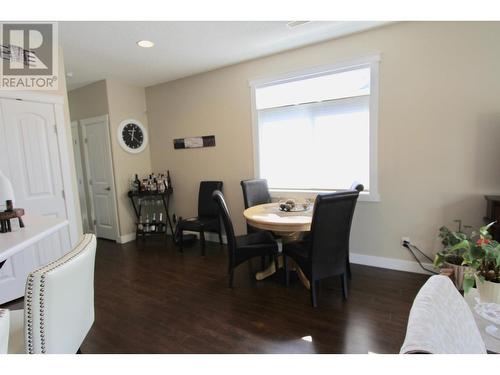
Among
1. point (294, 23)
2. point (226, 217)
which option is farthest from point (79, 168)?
point (294, 23)

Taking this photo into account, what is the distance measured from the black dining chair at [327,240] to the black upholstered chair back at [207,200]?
1.86 m

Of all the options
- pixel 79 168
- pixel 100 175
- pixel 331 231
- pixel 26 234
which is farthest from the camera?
pixel 79 168

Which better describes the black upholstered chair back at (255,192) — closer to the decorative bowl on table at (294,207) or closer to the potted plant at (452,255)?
the decorative bowl on table at (294,207)

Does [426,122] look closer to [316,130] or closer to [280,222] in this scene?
[316,130]

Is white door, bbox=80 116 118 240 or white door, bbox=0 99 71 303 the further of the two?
white door, bbox=80 116 118 240

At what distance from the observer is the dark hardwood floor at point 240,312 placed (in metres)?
1.86

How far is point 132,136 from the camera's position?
4.46m

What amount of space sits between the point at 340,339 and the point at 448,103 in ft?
7.61

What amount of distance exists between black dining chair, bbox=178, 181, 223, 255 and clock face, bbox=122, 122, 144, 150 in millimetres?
1398

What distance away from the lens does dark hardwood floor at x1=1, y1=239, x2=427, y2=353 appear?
6.10ft

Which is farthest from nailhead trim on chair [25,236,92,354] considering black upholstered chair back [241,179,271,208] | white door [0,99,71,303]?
black upholstered chair back [241,179,271,208]

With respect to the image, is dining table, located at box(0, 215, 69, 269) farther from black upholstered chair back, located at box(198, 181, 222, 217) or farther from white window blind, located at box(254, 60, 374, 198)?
white window blind, located at box(254, 60, 374, 198)

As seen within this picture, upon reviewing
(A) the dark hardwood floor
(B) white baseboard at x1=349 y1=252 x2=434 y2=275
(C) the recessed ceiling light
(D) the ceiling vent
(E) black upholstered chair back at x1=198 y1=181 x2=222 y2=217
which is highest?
(C) the recessed ceiling light
